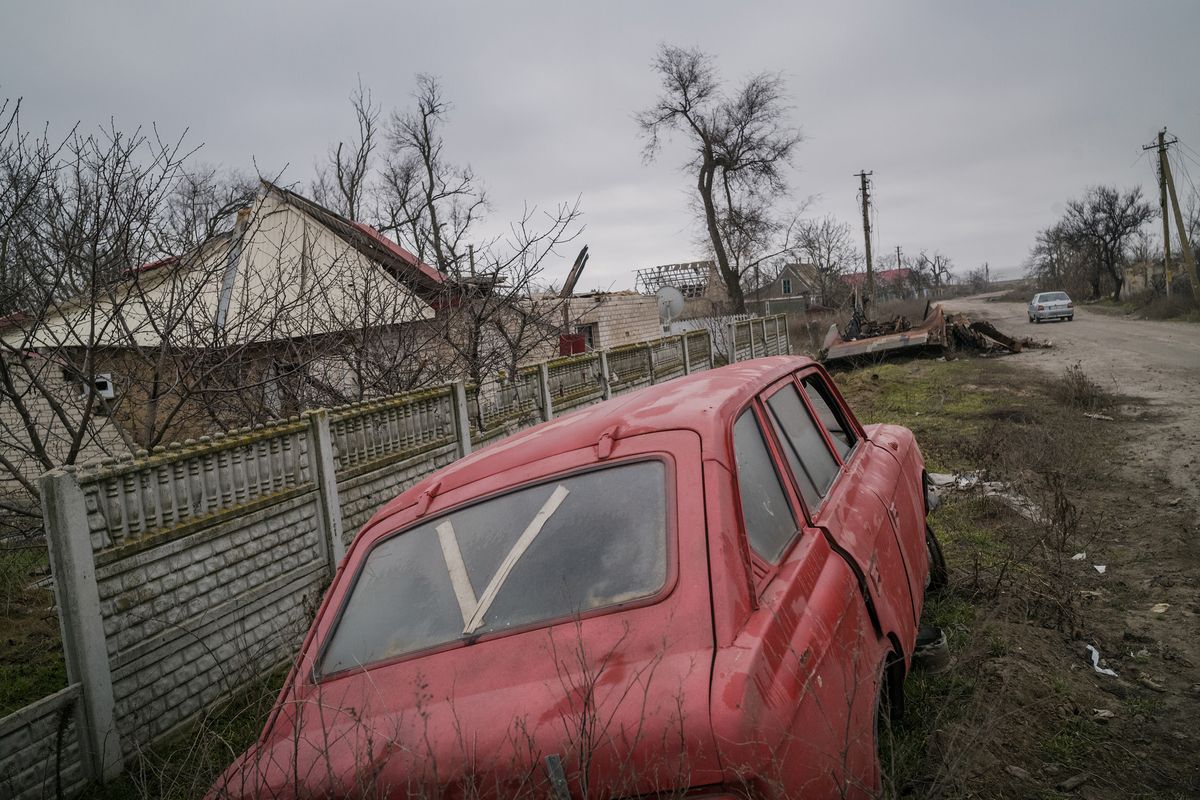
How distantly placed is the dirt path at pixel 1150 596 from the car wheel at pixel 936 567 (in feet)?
2.56

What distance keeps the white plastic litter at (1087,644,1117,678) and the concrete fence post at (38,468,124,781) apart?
16.2 ft

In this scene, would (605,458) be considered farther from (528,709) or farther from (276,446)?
(276,446)

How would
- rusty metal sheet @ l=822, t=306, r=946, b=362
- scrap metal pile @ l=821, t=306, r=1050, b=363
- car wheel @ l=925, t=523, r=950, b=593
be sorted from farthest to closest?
scrap metal pile @ l=821, t=306, r=1050, b=363 → rusty metal sheet @ l=822, t=306, r=946, b=362 → car wheel @ l=925, t=523, r=950, b=593

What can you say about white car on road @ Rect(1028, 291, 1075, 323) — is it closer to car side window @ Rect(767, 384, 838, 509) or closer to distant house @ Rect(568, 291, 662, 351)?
distant house @ Rect(568, 291, 662, 351)

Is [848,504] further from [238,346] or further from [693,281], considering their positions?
[693,281]

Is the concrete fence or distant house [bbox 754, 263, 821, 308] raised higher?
distant house [bbox 754, 263, 821, 308]

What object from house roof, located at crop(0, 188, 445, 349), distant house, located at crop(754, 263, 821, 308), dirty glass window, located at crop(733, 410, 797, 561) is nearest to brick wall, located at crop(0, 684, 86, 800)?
house roof, located at crop(0, 188, 445, 349)

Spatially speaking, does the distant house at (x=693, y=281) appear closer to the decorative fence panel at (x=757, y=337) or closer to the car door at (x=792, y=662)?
the decorative fence panel at (x=757, y=337)

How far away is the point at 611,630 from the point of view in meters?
2.17

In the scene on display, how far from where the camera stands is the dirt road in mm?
8477

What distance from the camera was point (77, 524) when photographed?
411 centimetres

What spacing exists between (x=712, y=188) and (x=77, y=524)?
35539 mm

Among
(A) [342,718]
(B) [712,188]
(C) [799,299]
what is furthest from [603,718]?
(C) [799,299]

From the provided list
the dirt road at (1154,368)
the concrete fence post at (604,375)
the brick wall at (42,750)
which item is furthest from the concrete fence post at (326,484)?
the dirt road at (1154,368)
